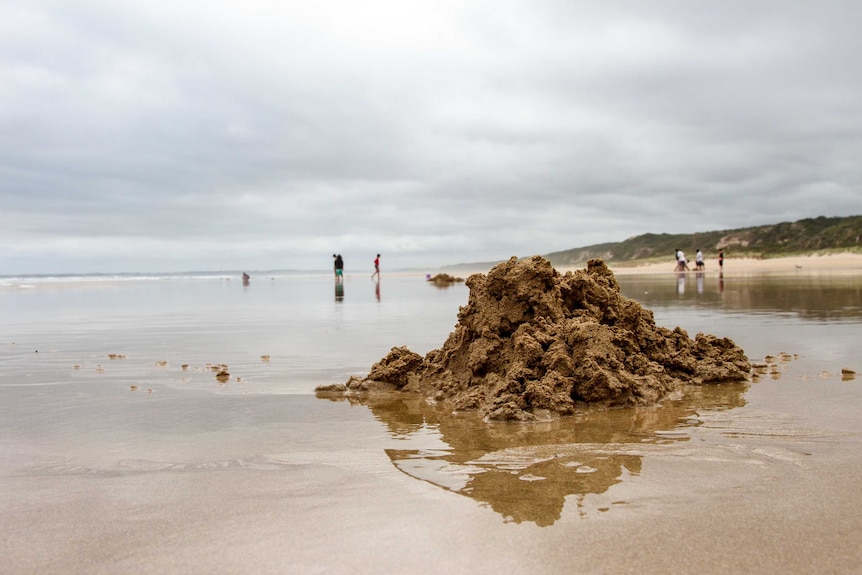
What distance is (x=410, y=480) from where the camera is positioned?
3350 millimetres

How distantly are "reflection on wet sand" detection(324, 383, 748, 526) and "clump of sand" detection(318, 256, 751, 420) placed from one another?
9.5 inches

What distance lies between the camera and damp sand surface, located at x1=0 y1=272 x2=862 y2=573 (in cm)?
246

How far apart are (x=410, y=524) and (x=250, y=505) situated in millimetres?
827

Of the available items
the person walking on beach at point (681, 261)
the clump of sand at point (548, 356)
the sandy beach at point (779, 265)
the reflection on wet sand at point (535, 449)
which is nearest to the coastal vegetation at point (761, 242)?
the sandy beach at point (779, 265)

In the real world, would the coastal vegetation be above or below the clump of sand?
above

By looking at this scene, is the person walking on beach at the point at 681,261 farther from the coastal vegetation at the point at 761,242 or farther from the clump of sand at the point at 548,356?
the clump of sand at the point at 548,356

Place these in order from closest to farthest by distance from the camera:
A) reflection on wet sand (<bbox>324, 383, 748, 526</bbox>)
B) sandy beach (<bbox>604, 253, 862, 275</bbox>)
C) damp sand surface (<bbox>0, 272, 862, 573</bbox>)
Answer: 1. damp sand surface (<bbox>0, 272, 862, 573</bbox>)
2. reflection on wet sand (<bbox>324, 383, 748, 526</bbox>)
3. sandy beach (<bbox>604, 253, 862, 275</bbox>)

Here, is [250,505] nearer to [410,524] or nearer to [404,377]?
[410,524]

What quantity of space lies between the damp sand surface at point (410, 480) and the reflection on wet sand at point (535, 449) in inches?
0.7

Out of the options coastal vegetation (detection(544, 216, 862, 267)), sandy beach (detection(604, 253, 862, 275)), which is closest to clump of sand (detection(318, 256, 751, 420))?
sandy beach (detection(604, 253, 862, 275))

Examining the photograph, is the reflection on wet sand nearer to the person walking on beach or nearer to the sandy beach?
the sandy beach

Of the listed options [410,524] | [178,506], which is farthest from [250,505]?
[410,524]

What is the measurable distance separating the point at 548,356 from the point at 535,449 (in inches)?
59.9

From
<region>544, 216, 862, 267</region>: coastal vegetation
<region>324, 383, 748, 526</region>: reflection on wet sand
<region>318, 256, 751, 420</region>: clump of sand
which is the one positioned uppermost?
<region>544, 216, 862, 267</region>: coastal vegetation
